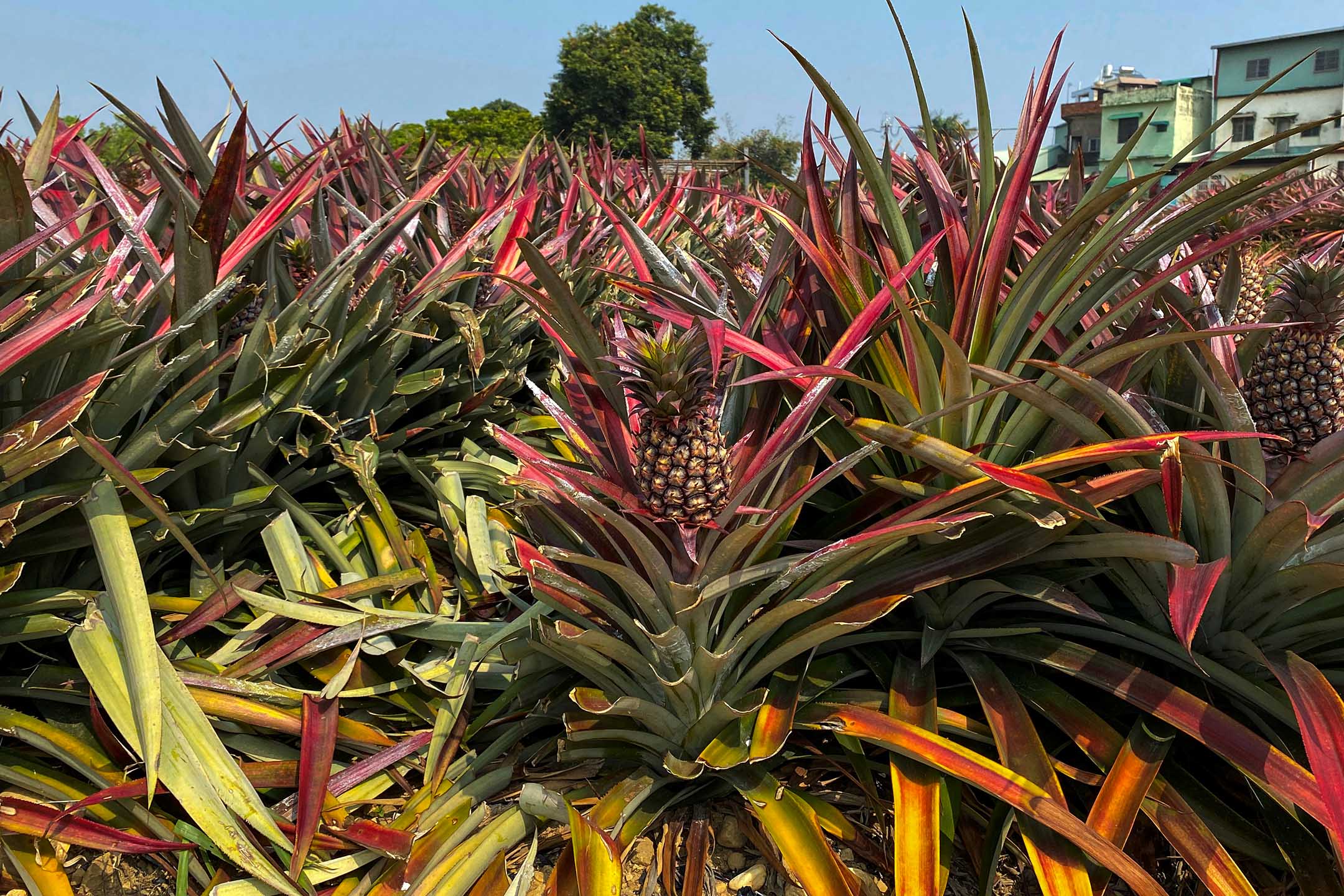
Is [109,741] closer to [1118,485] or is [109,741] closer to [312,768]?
[312,768]

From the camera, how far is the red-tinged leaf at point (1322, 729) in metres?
1.01

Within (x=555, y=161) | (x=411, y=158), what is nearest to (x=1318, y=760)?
(x=555, y=161)

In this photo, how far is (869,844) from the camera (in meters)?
1.29

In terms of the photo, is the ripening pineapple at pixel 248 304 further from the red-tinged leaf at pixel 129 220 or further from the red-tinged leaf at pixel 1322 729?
the red-tinged leaf at pixel 1322 729

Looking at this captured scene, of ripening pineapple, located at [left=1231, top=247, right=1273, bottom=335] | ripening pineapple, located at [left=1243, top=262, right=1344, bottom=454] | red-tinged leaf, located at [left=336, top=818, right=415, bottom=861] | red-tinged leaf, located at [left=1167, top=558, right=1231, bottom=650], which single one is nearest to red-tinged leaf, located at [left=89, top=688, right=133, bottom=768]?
red-tinged leaf, located at [left=336, top=818, right=415, bottom=861]

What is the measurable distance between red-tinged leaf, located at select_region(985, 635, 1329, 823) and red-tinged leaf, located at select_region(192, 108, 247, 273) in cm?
164

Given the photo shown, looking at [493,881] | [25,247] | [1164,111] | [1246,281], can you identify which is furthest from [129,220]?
[1164,111]

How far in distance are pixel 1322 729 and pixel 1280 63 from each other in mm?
48310

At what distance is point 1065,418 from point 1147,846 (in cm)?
65

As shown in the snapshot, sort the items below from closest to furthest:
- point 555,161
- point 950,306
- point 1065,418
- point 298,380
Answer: point 1065,418 → point 950,306 → point 298,380 → point 555,161

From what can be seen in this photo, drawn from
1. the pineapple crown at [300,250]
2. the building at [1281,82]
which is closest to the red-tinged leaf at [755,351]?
the pineapple crown at [300,250]

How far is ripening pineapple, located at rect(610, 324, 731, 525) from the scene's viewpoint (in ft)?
3.55

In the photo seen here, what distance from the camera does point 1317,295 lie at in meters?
1.27

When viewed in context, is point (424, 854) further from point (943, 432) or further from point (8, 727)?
point (943, 432)
